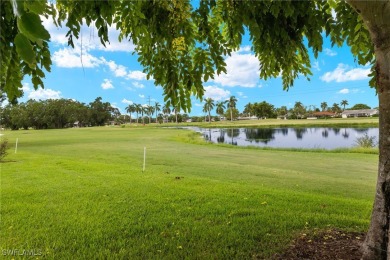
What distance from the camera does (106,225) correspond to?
5.27 metres

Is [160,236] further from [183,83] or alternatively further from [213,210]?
[183,83]

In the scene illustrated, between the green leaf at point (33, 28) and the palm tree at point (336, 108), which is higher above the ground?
the palm tree at point (336, 108)

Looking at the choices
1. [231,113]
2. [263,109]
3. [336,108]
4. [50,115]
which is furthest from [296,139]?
[336,108]

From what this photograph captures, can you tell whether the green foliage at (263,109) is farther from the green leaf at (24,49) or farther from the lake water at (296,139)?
the green leaf at (24,49)

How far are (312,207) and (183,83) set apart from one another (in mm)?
4350

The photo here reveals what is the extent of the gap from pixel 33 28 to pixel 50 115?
105562mm

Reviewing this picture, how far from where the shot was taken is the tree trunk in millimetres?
2887

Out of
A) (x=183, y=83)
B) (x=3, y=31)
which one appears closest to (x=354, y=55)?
(x=183, y=83)

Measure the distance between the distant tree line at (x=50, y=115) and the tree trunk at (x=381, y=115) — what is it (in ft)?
279

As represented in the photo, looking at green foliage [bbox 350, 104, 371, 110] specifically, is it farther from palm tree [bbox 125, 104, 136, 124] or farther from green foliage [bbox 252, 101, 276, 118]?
palm tree [bbox 125, 104, 136, 124]

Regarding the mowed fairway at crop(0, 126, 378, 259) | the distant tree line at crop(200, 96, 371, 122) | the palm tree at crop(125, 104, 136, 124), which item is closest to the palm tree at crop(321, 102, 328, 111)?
the distant tree line at crop(200, 96, 371, 122)

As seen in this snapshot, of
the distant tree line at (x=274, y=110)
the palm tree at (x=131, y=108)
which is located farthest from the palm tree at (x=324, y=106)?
the palm tree at (x=131, y=108)

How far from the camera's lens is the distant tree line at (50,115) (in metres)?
88.3

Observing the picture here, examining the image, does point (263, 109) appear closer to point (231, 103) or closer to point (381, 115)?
point (231, 103)
